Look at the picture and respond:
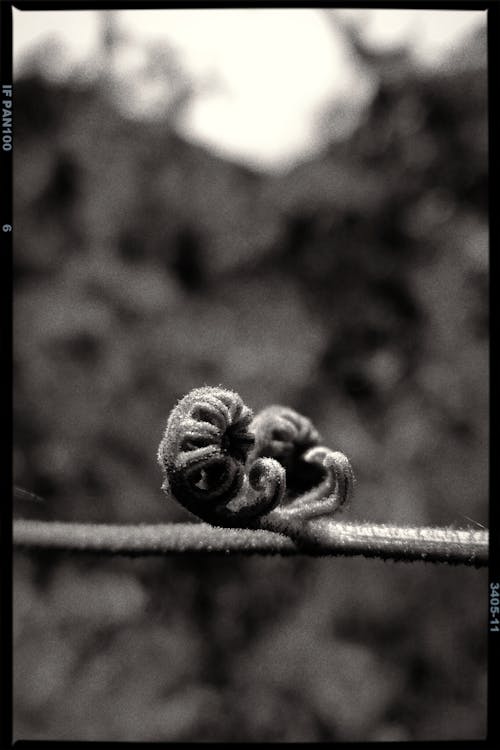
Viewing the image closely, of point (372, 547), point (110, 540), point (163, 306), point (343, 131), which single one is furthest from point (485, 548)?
point (343, 131)

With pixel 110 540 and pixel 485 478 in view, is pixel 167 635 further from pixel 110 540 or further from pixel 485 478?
pixel 110 540

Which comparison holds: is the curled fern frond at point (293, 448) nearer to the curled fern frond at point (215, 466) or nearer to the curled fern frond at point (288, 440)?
the curled fern frond at point (288, 440)

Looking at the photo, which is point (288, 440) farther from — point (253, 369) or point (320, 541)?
point (253, 369)

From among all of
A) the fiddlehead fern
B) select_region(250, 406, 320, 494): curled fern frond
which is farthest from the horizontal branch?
select_region(250, 406, 320, 494): curled fern frond

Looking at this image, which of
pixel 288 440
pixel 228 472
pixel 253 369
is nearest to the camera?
pixel 228 472

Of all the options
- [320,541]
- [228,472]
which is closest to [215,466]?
[228,472]

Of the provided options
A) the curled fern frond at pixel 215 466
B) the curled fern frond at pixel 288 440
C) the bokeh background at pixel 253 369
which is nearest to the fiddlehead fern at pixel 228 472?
the curled fern frond at pixel 215 466

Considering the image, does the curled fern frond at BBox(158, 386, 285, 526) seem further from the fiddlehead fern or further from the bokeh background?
the bokeh background
